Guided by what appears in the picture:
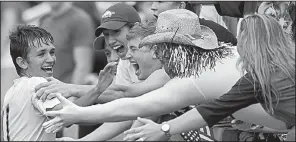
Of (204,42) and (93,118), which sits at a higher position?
(204,42)

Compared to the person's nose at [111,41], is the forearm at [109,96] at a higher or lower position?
lower

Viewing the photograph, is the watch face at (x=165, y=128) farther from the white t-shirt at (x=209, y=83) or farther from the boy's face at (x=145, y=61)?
the boy's face at (x=145, y=61)

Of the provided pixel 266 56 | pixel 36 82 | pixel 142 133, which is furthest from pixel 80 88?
pixel 266 56

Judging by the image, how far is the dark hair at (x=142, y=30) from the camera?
682 centimetres

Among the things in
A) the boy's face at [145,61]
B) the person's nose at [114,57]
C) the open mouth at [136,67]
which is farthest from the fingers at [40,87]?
the person's nose at [114,57]

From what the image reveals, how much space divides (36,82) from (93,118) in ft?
2.46

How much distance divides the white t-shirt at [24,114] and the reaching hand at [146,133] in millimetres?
1121

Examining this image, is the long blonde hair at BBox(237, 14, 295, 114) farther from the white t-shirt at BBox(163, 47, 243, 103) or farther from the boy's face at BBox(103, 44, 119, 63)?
the boy's face at BBox(103, 44, 119, 63)

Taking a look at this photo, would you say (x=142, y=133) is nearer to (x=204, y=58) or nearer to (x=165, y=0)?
(x=204, y=58)

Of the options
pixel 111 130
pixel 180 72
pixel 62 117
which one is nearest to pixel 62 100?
pixel 62 117

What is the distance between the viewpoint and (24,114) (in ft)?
20.6

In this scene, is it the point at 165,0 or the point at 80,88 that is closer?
the point at 80,88

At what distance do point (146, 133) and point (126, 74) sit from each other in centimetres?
193

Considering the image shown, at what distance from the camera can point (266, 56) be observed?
525cm
